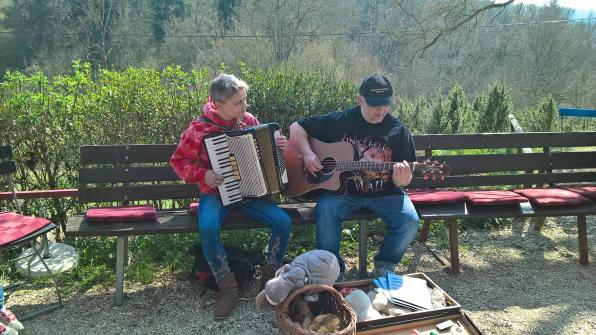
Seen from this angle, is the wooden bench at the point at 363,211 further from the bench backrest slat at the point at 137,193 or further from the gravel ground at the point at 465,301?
the gravel ground at the point at 465,301

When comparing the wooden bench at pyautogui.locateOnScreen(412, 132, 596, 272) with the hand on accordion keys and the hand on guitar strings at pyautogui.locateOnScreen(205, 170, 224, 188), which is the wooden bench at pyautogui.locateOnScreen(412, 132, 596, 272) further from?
the hand on guitar strings at pyautogui.locateOnScreen(205, 170, 224, 188)

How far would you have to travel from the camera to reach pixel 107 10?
29703mm

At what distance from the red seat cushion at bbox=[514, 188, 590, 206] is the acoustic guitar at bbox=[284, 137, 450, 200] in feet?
2.95

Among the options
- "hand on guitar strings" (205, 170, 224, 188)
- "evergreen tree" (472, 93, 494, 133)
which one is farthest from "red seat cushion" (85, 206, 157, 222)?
"evergreen tree" (472, 93, 494, 133)

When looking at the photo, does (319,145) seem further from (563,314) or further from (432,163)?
(563,314)

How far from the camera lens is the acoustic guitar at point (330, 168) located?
3.37 meters

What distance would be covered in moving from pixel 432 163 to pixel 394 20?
27.0 meters

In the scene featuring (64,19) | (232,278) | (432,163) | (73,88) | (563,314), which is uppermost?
(64,19)

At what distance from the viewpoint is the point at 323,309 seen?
107 inches

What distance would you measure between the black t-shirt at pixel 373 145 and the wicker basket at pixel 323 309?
3.38ft

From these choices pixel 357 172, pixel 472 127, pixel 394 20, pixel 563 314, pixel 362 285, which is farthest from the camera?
pixel 394 20

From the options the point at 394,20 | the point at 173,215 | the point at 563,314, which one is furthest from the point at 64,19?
the point at 563,314

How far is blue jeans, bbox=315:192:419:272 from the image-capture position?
3414 mm

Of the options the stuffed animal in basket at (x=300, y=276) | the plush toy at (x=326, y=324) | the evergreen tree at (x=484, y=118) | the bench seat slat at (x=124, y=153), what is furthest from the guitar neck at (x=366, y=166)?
the evergreen tree at (x=484, y=118)
